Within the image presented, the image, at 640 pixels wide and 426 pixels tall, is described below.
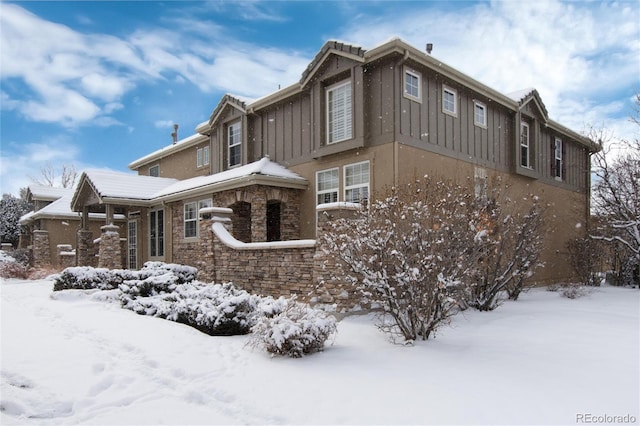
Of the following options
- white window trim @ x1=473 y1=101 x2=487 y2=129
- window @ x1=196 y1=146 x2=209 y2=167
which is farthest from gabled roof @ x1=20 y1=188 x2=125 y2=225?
white window trim @ x1=473 y1=101 x2=487 y2=129

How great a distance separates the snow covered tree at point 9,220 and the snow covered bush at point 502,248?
33.1 metres

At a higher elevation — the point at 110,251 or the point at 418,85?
the point at 418,85

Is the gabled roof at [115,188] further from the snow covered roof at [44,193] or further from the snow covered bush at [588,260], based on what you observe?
the snow covered bush at [588,260]

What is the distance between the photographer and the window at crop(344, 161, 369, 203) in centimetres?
1199

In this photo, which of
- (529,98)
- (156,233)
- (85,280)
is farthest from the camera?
(156,233)

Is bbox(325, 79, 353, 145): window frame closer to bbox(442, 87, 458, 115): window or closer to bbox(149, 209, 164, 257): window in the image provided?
bbox(442, 87, 458, 115): window

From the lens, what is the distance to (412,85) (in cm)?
1188

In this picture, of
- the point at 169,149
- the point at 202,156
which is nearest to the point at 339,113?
the point at 202,156

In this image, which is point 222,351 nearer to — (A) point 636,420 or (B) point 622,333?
(A) point 636,420

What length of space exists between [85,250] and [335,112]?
13.8 meters

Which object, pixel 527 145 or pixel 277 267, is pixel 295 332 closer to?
pixel 277 267

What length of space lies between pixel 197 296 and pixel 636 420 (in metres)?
6.95

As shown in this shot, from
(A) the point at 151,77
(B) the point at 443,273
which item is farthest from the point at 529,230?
(A) the point at 151,77

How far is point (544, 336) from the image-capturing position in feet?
21.9
